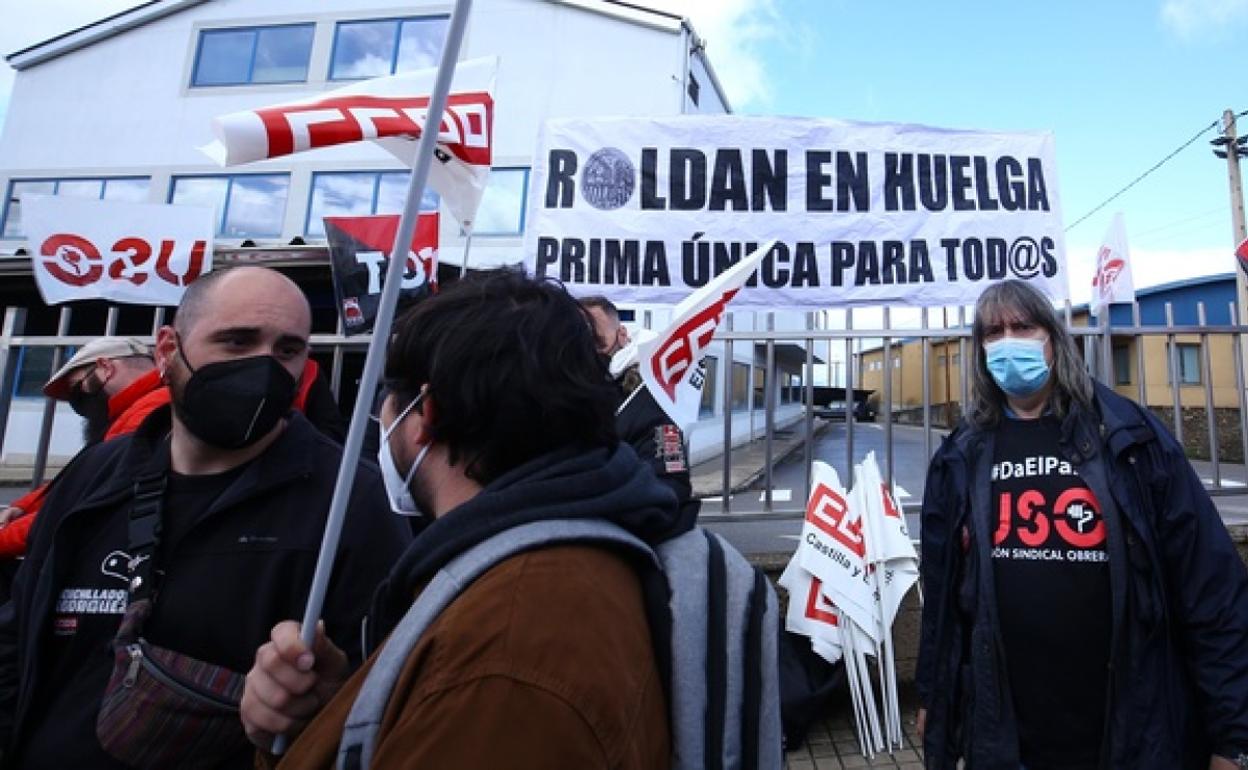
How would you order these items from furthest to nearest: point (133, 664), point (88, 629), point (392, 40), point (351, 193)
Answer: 1. point (392, 40)
2. point (351, 193)
3. point (88, 629)
4. point (133, 664)

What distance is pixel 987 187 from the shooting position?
4156mm

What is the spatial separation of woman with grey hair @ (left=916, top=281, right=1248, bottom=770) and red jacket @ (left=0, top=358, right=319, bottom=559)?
2218 millimetres

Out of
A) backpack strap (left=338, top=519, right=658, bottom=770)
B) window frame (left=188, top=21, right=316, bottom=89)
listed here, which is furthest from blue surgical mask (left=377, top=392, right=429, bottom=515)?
window frame (left=188, top=21, right=316, bottom=89)

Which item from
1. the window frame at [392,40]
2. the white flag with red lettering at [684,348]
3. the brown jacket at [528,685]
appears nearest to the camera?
the brown jacket at [528,685]

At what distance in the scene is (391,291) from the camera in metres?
1.01

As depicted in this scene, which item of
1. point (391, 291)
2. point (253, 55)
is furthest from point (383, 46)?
point (391, 291)

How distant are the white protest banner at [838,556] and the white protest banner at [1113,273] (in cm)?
232

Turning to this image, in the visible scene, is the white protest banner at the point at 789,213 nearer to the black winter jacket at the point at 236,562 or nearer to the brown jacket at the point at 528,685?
the black winter jacket at the point at 236,562

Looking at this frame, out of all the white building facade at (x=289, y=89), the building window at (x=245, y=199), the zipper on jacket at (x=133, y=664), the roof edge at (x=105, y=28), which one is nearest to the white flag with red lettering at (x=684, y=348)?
the zipper on jacket at (x=133, y=664)

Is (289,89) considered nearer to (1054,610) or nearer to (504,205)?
(504,205)

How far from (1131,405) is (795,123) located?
2.76m

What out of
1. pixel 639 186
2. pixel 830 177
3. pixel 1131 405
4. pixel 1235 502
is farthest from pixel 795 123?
pixel 1235 502

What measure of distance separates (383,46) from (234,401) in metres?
17.3

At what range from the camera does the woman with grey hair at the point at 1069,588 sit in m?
1.85
